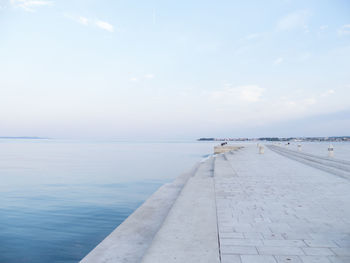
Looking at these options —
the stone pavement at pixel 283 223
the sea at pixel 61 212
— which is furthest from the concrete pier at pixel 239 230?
the sea at pixel 61 212

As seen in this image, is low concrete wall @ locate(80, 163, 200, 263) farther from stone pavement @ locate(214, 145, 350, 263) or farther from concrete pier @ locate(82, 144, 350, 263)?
stone pavement @ locate(214, 145, 350, 263)

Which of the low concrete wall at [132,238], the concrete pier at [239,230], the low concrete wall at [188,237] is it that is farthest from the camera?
the low concrete wall at [132,238]

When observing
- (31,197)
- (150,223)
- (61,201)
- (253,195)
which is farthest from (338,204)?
(31,197)

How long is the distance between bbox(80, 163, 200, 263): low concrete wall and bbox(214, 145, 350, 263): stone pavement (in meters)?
1.46

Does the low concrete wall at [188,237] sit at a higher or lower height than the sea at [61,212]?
higher

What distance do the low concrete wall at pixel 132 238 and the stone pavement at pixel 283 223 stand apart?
1458mm

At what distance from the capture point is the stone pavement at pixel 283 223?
11.8 feet

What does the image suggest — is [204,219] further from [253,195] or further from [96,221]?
[96,221]

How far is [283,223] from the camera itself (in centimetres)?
492

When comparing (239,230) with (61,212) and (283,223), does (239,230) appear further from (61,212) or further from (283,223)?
(61,212)

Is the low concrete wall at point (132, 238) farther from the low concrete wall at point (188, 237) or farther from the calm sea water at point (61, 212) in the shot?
the calm sea water at point (61, 212)

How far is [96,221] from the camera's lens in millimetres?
9430

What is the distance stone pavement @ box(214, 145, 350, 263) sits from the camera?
141 inches

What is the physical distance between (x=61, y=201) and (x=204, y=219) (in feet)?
32.6
